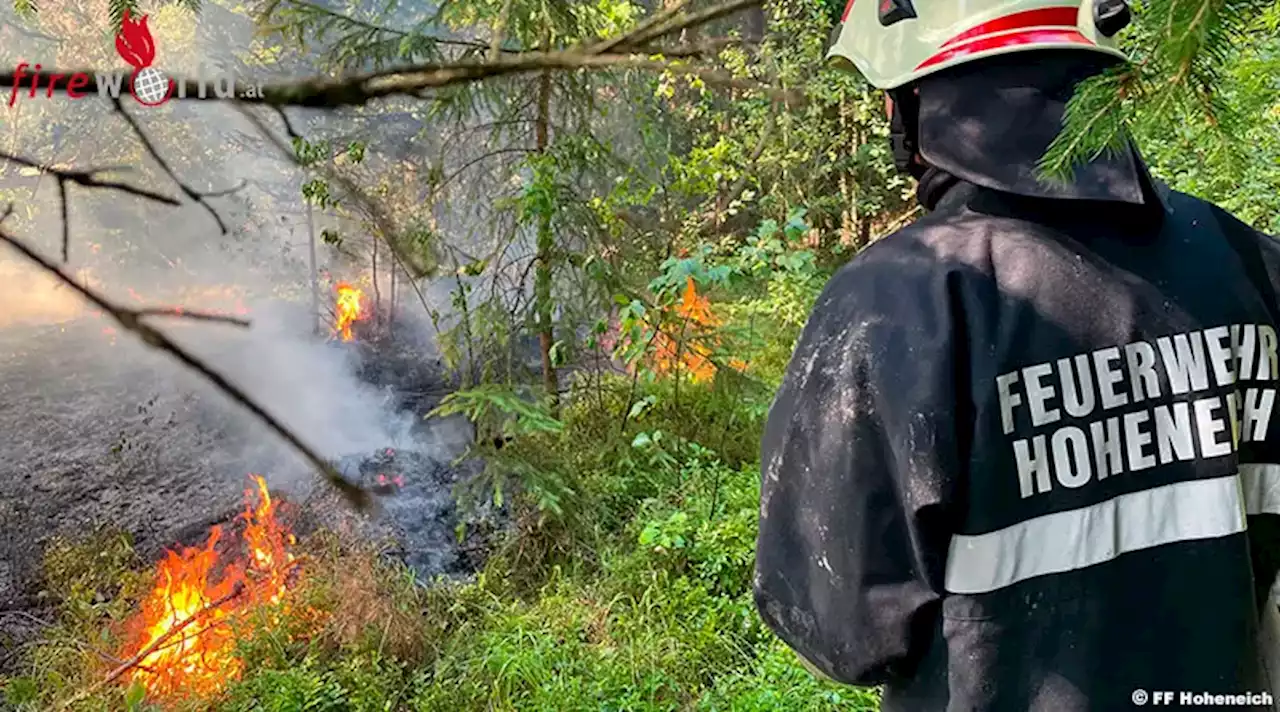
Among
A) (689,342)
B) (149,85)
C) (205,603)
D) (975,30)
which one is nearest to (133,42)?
(149,85)

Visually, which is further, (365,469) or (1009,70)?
(365,469)

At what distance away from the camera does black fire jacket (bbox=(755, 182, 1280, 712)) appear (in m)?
0.96

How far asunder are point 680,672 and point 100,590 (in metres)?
4.12

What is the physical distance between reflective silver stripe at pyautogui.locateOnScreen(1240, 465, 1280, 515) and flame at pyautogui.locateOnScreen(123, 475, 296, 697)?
14.1ft

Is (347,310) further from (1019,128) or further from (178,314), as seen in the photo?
(1019,128)

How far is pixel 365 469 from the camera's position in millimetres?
6629

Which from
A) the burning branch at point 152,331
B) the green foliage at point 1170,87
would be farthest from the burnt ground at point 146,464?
the green foliage at point 1170,87

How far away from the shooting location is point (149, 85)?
148cm

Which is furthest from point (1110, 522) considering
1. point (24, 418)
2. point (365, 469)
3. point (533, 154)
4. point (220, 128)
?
point (220, 128)

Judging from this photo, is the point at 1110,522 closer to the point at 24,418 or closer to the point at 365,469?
the point at 365,469

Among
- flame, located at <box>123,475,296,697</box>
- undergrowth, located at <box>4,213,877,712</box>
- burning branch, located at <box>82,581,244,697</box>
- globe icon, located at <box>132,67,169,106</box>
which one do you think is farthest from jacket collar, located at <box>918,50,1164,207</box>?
burning branch, located at <box>82,581,244,697</box>

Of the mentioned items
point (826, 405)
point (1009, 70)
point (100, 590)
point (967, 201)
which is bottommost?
point (100, 590)

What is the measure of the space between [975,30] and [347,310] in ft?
31.7

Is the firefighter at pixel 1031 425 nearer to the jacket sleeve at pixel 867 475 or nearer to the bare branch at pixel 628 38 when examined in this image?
the jacket sleeve at pixel 867 475
